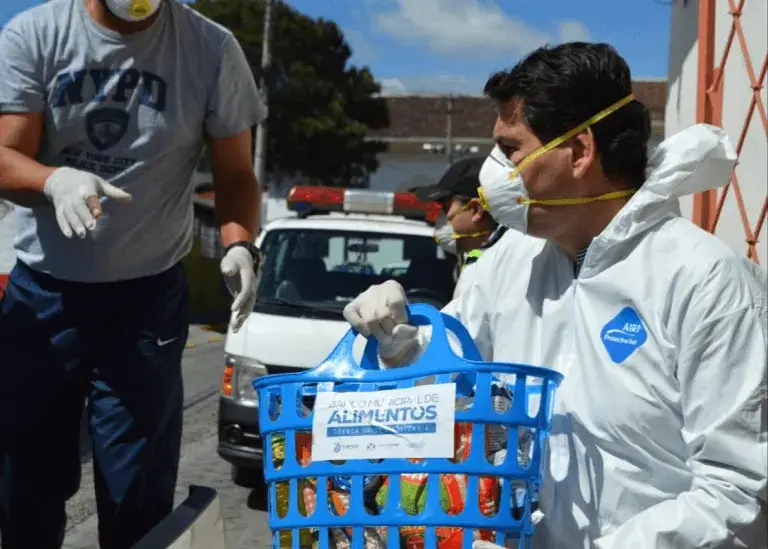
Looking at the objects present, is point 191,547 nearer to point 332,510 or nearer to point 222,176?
point 332,510

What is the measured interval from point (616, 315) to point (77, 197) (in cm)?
123

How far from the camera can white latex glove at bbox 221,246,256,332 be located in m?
2.60

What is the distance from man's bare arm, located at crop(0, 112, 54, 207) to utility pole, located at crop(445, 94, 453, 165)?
4895 centimetres

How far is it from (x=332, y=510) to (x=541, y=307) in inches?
26.4

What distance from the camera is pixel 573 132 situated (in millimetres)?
2016

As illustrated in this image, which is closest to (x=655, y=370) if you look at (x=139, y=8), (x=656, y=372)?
(x=656, y=372)

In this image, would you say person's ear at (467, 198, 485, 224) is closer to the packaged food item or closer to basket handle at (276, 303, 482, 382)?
basket handle at (276, 303, 482, 382)

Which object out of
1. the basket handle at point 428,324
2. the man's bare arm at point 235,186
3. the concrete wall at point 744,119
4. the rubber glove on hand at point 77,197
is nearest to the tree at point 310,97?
the concrete wall at point 744,119

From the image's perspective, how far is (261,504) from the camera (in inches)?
236

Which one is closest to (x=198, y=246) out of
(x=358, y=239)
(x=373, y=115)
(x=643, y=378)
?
(x=358, y=239)

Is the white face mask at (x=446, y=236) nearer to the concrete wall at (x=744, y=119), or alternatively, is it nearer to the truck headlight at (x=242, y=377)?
the truck headlight at (x=242, y=377)

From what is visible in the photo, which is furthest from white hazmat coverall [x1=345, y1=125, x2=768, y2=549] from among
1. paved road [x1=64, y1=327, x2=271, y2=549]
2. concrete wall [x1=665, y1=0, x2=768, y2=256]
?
paved road [x1=64, y1=327, x2=271, y2=549]

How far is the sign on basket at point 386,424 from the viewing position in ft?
5.48

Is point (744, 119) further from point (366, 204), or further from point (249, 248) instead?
point (366, 204)
